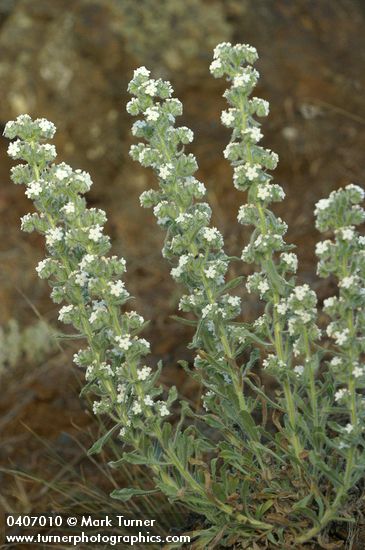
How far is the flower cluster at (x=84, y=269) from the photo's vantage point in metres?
2.36

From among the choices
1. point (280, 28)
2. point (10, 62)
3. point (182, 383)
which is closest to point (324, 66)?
point (280, 28)

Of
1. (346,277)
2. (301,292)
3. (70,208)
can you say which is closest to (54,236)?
(70,208)

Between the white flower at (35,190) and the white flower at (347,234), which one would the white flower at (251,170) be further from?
the white flower at (35,190)

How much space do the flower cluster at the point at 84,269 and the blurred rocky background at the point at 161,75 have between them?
9.98ft

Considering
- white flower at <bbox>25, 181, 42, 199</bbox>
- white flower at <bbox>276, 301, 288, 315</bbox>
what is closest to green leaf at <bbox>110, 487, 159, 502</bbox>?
white flower at <bbox>276, 301, 288, 315</bbox>

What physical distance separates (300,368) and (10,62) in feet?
14.2

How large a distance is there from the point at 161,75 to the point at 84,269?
374 centimetres

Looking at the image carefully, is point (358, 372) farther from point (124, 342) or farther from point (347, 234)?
point (124, 342)

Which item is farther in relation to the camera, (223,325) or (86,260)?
(223,325)

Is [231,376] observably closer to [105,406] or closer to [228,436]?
[228,436]

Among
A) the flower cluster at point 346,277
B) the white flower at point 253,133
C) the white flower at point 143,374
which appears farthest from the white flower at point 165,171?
the white flower at point 143,374

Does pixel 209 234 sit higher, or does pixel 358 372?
pixel 209 234

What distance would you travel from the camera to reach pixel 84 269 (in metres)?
2.36

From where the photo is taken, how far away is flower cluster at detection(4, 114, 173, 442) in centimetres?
236
